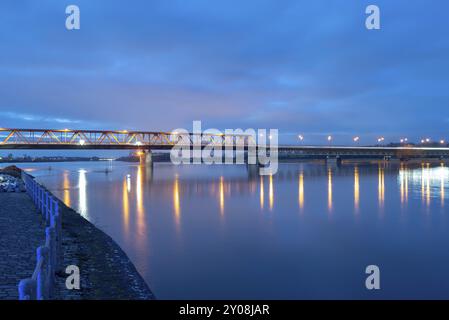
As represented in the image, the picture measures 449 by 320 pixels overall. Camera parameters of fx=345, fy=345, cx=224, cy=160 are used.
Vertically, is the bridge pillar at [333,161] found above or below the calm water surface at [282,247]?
above

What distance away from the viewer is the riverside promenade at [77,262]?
1042 centimetres

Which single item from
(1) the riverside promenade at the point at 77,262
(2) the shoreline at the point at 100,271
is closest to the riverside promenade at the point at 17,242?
(1) the riverside promenade at the point at 77,262

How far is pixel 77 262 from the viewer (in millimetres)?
13328

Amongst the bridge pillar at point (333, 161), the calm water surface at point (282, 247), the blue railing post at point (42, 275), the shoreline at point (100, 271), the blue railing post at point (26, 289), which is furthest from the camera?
the bridge pillar at point (333, 161)

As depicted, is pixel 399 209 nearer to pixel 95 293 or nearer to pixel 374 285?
pixel 374 285

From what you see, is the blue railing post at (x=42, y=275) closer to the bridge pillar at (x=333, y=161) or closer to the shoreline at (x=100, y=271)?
the shoreline at (x=100, y=271)

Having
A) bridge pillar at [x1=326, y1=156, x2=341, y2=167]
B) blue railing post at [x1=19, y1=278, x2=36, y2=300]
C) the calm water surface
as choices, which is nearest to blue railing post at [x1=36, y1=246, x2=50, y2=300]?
blue railing post at [x1=19, y1=278, x2=36, y2=300]

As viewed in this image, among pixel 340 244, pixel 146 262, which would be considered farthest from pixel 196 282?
pixel 340 244

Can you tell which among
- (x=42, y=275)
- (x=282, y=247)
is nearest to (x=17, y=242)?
(x=42, y=275)

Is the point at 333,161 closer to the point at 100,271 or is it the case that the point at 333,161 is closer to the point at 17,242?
the point at 17,242

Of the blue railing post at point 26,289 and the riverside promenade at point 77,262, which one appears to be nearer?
the blue railing post at point 26,289

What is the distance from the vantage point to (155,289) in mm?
12773

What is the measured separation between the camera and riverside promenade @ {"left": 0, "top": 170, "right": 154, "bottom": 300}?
10.4 m
